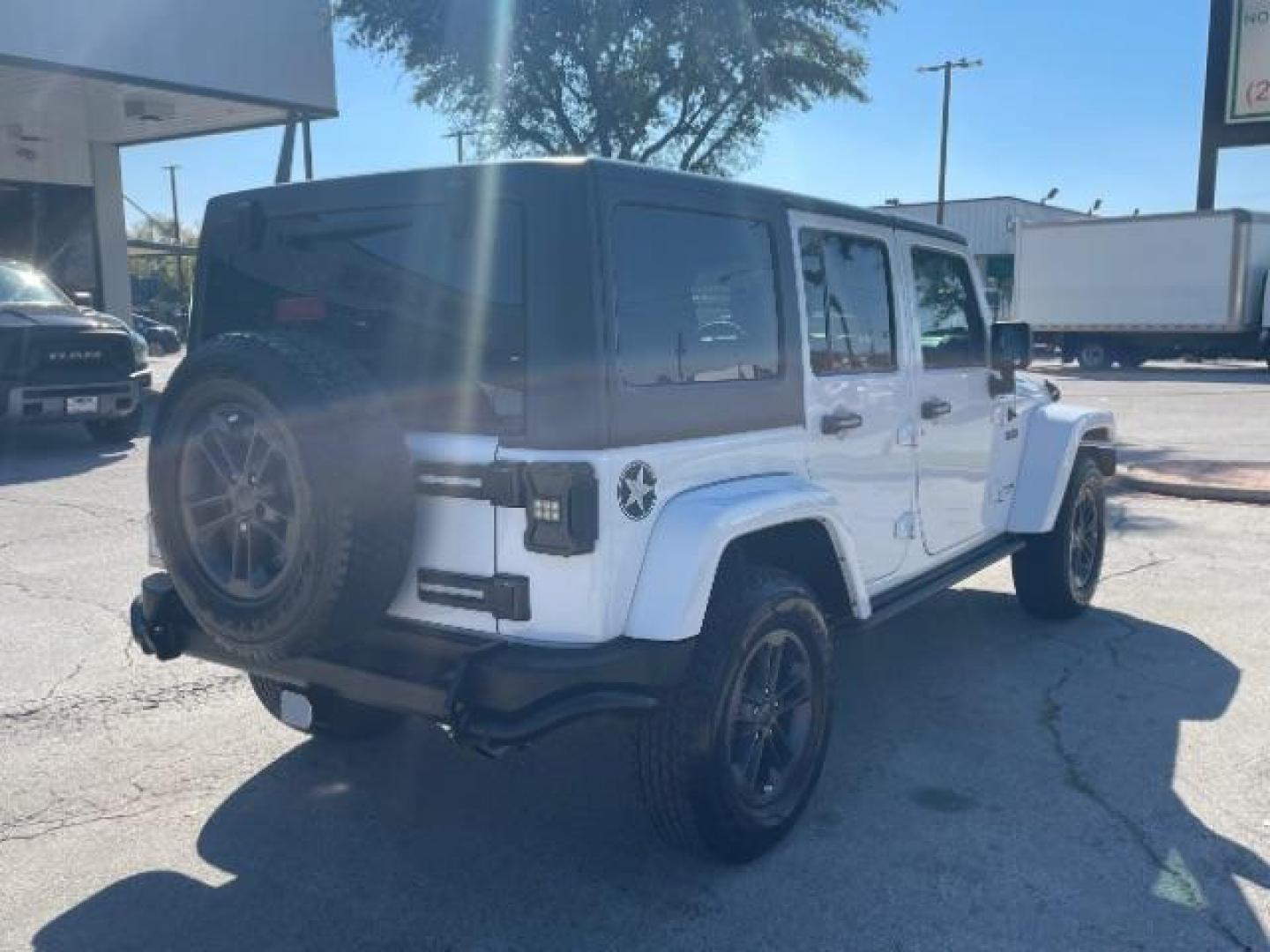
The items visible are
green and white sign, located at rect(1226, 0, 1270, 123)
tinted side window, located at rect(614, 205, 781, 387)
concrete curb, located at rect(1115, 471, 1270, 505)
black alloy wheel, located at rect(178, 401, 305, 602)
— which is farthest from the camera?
green and white sign, located at rect(1226, 0, 1270, 123)

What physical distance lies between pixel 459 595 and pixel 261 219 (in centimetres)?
146

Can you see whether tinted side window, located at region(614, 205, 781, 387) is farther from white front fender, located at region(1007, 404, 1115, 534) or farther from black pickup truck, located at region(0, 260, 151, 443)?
black pickup truck, located at region(0, 260, 151, 443)

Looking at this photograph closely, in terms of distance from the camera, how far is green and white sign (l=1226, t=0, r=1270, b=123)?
17.6 metres

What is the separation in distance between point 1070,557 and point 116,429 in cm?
1035

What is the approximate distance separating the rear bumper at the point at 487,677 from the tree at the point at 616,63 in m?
14.6

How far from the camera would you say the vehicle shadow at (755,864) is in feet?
9.95

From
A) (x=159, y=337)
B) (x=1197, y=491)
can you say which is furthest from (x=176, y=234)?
(x=1197, y=491)

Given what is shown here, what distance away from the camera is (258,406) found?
2.99 meters

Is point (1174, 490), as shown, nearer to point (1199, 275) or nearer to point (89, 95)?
point (89, 95)

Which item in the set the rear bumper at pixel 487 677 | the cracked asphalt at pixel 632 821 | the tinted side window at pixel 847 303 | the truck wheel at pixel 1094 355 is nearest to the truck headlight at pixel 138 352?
the cracked asphalt at pixel 632 821

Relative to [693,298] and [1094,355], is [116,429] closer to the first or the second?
[693,298]

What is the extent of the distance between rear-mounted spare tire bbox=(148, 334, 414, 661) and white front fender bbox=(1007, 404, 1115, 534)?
348 centimetres

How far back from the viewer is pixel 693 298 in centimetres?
336

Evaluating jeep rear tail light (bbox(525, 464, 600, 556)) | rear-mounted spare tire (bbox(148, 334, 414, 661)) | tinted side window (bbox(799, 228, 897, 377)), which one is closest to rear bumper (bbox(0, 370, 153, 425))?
rear-mounted spare tire (bbox(148, 334, 414, 661))
